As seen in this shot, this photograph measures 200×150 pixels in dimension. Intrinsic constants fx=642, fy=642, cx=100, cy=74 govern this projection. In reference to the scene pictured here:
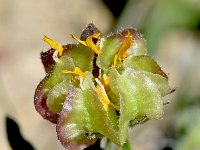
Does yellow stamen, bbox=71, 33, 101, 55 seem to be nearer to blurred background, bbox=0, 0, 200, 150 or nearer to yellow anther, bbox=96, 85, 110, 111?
yellow anther, bbox=96, 85, 110, 111

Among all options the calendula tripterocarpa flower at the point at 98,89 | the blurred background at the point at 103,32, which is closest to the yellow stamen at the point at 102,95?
the calendula tripterocarpa flower at the point at 98,89

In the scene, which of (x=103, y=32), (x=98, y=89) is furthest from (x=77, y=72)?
(x=103, y=32)

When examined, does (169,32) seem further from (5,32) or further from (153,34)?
(5,32)

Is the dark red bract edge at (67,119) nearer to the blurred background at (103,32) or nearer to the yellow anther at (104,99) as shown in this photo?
the yellow anther at (104,99)

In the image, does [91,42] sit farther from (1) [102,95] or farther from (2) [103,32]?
(2) [103,32]

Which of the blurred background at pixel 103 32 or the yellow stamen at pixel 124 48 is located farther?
the blurred background at pixel 103 32

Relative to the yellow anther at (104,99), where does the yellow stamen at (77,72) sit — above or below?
above
